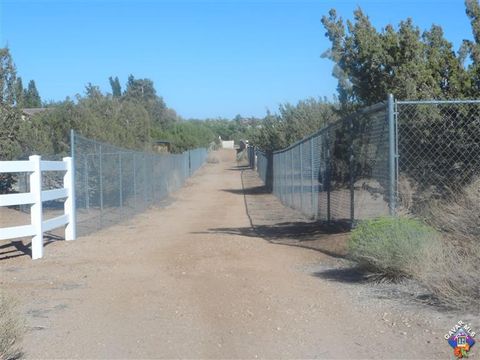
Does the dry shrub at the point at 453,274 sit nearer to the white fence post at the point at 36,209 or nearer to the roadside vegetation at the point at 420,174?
the roadside vegetation at the point at 420,174

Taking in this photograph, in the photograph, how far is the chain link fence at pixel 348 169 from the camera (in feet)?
33.1

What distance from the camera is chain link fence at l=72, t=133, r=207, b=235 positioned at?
1541 centimetres

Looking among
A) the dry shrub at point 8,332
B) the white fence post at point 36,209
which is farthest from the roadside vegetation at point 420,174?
the white fence post at point 36,209

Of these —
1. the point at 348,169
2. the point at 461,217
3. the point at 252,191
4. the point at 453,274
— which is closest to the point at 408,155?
the point at 348,169

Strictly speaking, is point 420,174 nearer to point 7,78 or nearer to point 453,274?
point 453,274

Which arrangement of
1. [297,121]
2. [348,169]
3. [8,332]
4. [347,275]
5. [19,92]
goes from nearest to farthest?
[8,332]
[347,275]
[348,169]
[19,92]
[297,121]

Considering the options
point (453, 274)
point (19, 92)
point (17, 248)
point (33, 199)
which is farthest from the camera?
point (19, 92)

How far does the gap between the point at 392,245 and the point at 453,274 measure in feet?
3.90

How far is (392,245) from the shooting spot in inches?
299

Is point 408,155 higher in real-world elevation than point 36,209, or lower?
higher

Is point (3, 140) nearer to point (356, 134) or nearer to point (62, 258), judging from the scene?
point (62, 258)

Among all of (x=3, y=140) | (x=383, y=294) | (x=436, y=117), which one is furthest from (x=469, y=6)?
(x=3, y=140)

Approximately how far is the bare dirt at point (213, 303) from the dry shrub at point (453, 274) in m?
0.20

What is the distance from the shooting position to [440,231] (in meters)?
7.96
